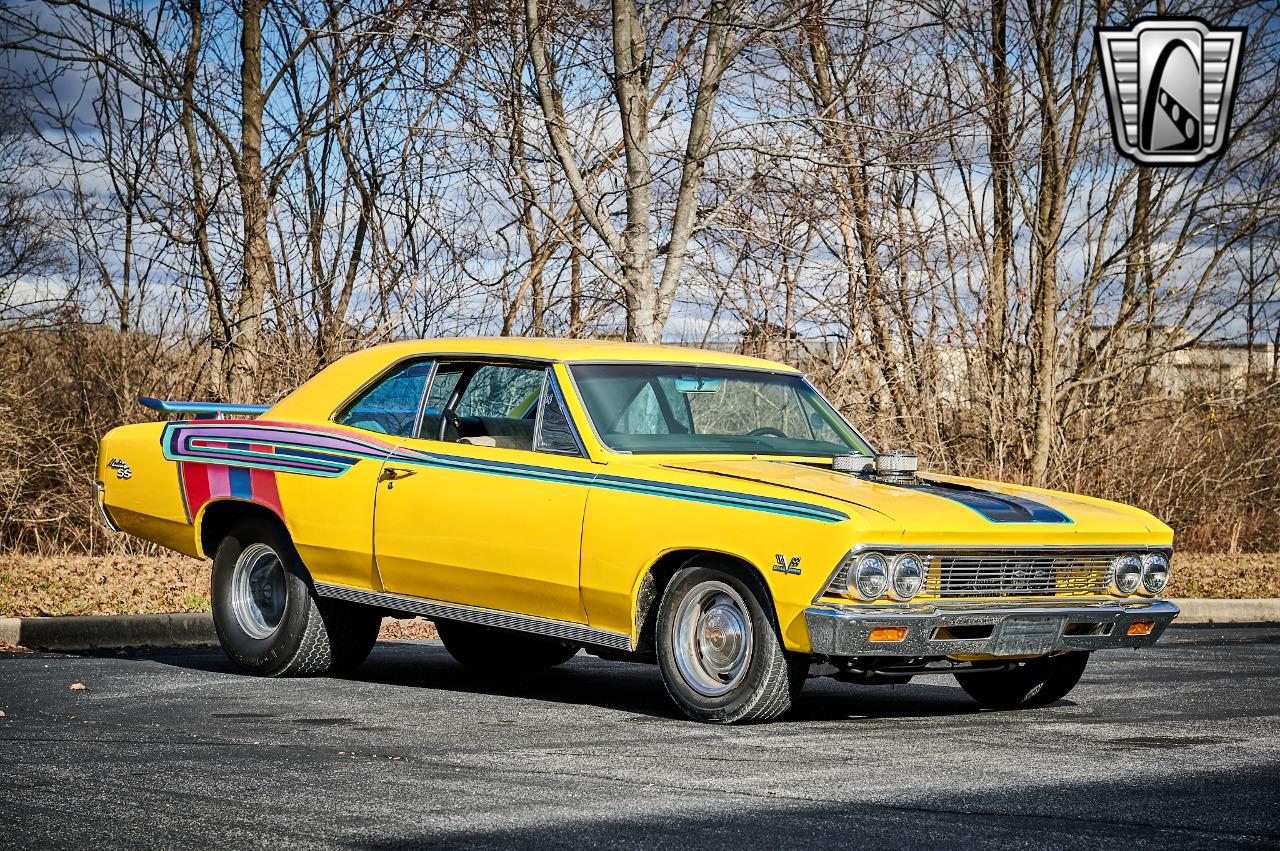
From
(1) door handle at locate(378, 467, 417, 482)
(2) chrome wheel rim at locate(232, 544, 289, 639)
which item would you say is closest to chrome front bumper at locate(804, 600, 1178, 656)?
(1) door handle at locate(378, 467, 417, 482)

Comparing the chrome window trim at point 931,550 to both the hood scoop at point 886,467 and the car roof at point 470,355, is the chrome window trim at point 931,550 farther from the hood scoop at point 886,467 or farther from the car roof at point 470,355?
the car roof at point 470,355

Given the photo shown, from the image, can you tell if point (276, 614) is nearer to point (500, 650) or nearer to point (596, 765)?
point (500, 650)

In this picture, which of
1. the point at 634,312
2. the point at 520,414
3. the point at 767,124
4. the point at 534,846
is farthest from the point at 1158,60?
the point at 534,846

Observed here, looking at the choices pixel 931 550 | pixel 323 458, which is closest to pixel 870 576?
pixel 931 550

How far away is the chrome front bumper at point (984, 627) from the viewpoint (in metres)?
7.00

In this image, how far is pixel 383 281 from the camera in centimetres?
1680

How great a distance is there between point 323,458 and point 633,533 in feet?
6.92

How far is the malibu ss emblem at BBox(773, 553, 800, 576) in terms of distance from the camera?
7102 mm

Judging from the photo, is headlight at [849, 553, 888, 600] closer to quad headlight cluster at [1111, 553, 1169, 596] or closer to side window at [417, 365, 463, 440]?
quad headlight cluster at [1111, 553, 1169, 596]

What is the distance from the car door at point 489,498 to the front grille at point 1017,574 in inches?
65.4

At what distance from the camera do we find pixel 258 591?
9406mm

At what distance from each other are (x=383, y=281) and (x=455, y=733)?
10.1 m

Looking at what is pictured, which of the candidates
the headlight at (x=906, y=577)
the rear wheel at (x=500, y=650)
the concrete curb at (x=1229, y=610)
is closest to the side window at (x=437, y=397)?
the rear wheel at (x=500, y=650)

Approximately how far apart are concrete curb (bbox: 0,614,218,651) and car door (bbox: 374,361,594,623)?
2852mm
